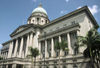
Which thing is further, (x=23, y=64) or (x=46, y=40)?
(x=46, y=40)

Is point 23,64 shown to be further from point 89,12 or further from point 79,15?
point 89,12

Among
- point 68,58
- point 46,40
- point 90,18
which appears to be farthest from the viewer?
point 46,40

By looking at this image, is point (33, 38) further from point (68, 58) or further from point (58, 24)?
point (68, 58)

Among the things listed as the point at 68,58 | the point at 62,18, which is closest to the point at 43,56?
the point at 68,58

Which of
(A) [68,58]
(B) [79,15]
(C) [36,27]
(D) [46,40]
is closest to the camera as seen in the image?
(A) [68,58]

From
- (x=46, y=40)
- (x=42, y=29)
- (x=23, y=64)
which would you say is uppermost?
(x=42, y=29)

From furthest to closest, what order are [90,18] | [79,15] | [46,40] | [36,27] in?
[36,27]
[46,40]
[90,18]
[79,15]

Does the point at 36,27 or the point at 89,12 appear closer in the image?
the point at 89,12

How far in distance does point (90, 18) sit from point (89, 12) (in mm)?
3332

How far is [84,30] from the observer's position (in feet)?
111

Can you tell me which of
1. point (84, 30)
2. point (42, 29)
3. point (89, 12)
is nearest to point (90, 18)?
point (89, 12)

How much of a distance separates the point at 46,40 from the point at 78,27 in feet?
49.9

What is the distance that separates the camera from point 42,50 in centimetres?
4362

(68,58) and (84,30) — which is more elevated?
(84,30)
